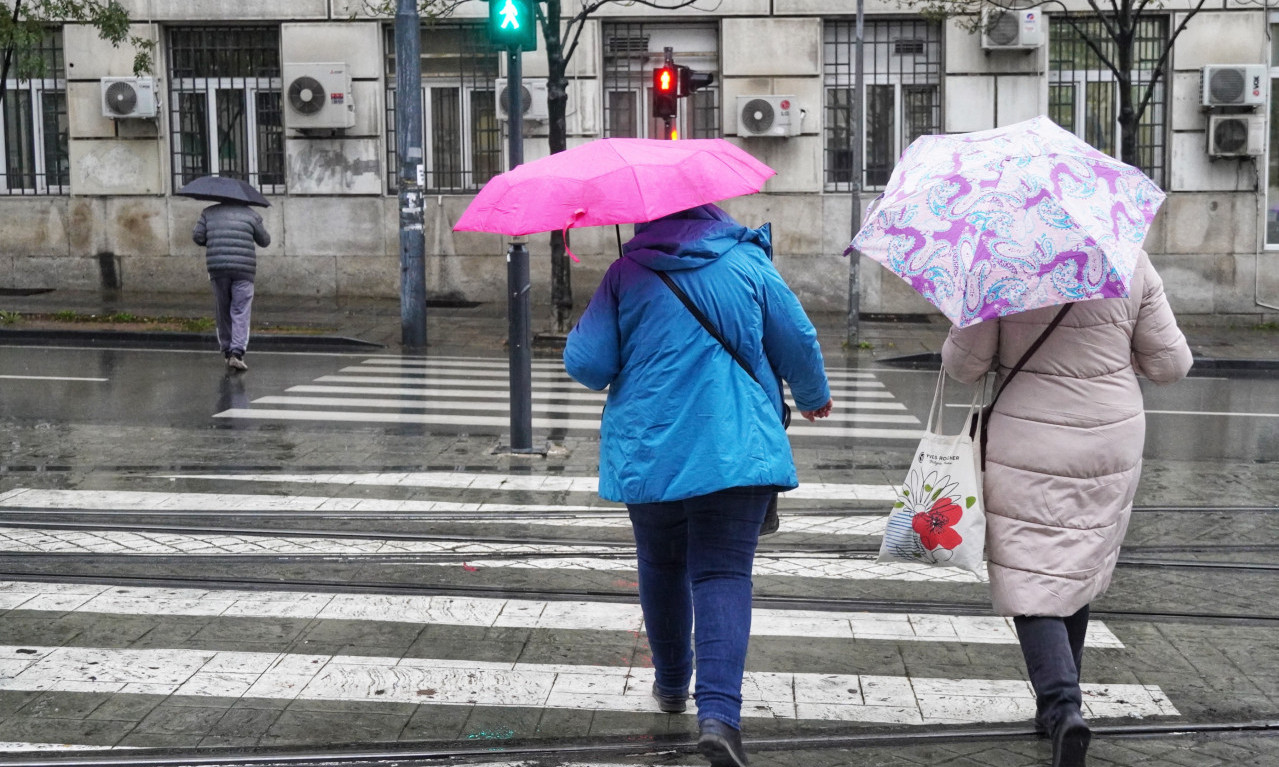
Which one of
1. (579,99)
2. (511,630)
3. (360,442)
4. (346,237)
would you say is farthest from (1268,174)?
(511,630)

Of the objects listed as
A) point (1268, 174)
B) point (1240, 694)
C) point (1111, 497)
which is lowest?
point (1240, 694)

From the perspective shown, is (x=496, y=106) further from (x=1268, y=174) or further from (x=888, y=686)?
(x=888, y=686)

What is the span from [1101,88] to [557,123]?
794 cm

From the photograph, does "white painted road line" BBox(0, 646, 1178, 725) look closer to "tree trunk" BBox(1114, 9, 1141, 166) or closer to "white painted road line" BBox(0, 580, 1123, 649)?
"white painted road line" BBox(0, 580, 1123, 649)

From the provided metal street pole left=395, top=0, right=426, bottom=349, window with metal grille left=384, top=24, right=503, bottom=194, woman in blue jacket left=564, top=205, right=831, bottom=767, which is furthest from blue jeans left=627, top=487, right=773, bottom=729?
window with metal grille left=384, top=24, right=503, bottom=194

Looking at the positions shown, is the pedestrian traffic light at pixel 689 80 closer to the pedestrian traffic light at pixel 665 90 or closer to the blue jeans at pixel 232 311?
the pedestrian traffic light at pixel 665 90

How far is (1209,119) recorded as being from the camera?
1922 cm

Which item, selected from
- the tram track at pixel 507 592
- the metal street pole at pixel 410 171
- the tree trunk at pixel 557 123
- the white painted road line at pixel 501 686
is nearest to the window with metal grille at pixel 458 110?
the tree trunk at pixel 557 123

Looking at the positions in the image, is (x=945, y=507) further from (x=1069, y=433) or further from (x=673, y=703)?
(x=673, y=703)

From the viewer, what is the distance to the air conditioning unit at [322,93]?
64.1 ft

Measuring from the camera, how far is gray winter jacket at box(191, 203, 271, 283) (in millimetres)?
14023

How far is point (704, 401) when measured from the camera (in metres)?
4.20

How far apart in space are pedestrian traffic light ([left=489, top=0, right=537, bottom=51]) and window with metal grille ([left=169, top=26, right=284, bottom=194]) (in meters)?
10.9

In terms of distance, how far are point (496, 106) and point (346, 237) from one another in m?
2.71
